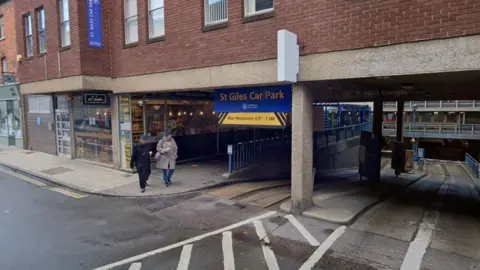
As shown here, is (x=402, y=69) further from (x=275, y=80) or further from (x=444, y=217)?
(x=444, y=217)

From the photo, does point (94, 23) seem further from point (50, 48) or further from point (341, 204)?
point (341, 204)

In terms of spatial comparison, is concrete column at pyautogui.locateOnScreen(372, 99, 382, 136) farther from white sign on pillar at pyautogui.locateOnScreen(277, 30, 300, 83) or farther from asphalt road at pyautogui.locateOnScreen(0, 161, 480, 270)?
white sign on pillar at pyautogui.locateOnScreen(277, 30, 300, 83)

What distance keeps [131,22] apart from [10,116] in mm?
13282

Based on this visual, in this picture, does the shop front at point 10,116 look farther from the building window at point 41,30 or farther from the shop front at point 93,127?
the shop front at point 93,127

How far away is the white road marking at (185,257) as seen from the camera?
508cm

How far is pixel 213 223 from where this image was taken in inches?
277

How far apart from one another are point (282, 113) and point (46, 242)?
230 inches

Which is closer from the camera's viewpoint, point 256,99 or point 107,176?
point 256,99

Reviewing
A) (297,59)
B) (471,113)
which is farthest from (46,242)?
(471,113)

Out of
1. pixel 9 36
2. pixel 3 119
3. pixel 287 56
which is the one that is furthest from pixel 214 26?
pixel 3 119

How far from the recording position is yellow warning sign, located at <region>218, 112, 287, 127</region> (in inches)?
328

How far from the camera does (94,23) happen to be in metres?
12.0

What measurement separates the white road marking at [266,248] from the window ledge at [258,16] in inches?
188

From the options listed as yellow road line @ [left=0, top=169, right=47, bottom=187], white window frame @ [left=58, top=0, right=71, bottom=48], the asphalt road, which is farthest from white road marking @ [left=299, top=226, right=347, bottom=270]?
white window frame @ [left=58, top=0, right=71, bottom=48]
